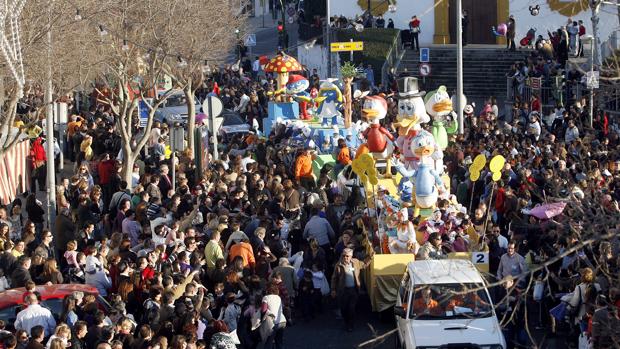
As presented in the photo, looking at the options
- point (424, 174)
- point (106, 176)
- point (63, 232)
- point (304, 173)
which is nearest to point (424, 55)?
point (304, 173)

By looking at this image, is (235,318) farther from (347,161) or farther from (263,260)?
(347,161)

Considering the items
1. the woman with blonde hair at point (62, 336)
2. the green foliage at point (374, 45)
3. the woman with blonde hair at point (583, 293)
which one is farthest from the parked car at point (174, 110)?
the woman with blonde hair at point (62, 336)

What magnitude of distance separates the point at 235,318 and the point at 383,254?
3.32 meters

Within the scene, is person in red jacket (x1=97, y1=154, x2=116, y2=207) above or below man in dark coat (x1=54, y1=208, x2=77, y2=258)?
above

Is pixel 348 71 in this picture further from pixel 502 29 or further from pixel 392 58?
pixel 502 29

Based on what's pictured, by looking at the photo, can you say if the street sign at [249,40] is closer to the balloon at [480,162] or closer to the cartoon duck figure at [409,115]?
the cartoon duck figure at [409,115]

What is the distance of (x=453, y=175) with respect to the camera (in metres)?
27.2

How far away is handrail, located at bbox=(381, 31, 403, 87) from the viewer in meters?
47.5

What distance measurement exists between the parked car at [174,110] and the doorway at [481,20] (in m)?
11.4

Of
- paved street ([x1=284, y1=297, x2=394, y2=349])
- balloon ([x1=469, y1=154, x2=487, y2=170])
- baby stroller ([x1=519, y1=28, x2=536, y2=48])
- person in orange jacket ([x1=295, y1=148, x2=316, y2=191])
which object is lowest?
paved street ([x1=284, y1=297, x2=394, y2=349])

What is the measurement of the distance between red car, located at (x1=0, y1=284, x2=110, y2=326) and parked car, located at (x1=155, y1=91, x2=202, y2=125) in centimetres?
2228

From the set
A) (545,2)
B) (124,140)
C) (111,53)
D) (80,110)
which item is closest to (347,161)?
(124,140)

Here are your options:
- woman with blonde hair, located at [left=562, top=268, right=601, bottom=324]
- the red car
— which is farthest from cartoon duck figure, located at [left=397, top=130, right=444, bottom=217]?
the red car

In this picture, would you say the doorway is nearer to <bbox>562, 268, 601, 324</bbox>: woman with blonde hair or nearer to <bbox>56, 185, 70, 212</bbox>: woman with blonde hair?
<bbox>56, 185, 70, 212</bbox>: woman with blonde hair
